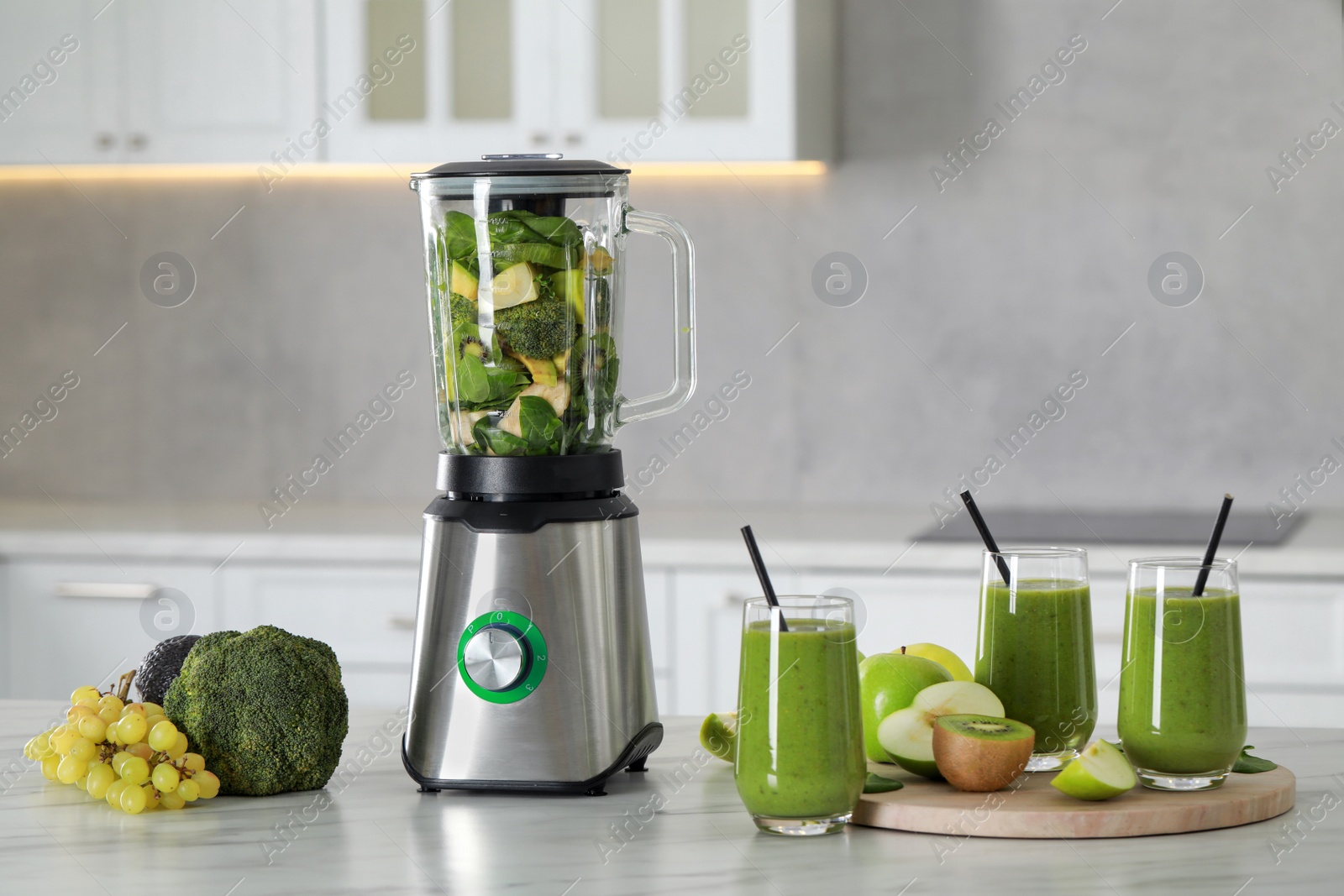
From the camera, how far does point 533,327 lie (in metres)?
1.13

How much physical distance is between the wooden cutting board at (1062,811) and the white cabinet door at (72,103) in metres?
2.33

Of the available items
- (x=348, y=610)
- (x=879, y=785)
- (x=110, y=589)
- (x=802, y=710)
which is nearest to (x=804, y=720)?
(x=802, y=710)

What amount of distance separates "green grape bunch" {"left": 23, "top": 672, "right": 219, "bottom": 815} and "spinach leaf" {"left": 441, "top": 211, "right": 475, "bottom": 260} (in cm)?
42

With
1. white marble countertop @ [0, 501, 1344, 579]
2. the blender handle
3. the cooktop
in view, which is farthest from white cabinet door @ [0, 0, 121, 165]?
the blender handle

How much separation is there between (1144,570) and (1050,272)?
1.97 m

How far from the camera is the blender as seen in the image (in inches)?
43.1

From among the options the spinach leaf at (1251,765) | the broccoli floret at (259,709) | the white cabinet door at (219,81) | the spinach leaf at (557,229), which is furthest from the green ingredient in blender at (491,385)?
the white cabinet door at (219,81)

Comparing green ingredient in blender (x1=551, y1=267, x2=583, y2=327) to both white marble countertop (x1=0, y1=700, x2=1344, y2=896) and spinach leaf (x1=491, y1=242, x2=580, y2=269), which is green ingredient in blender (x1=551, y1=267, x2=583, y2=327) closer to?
spinach leaf (x1=491, y1=242, x2=580, y2=269)

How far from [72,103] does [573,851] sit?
234 centimetres

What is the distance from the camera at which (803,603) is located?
95 cm

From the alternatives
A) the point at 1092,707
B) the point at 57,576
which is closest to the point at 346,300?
the point at 57,576

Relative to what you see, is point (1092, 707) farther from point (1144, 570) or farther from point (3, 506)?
point (3, 506)

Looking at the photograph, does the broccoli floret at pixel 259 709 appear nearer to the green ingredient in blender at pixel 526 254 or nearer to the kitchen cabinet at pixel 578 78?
the green ingredient in blender at pixel 526 254

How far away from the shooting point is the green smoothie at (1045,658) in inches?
42.5
